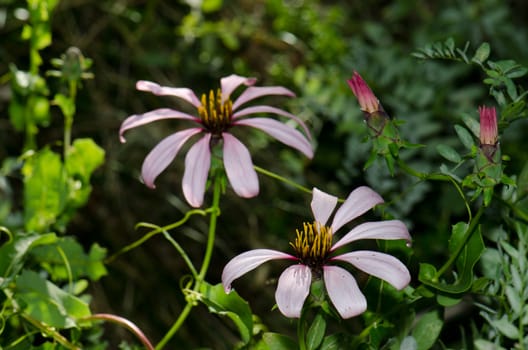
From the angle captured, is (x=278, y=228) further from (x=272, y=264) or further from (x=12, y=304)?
(x=12, y=304)

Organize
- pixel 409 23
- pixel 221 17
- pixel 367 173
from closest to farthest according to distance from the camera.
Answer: pixel 367 173
pixel 221 17
pixel 409 23

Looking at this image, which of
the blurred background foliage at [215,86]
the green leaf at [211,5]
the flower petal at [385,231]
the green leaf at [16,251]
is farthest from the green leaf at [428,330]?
the green leaf at [211,5]


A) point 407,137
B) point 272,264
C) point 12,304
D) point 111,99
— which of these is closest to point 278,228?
point 272,264

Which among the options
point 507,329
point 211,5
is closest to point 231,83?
point 507,329

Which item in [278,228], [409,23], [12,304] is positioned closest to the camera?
[12,304]

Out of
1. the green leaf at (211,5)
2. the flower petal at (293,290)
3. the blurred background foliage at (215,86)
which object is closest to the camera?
the flower petal at (293,290)

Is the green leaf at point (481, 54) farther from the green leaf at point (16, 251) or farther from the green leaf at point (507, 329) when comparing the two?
the green leaf at point (16, 251)
